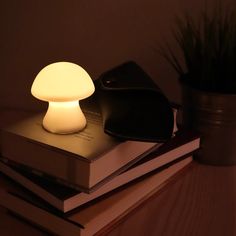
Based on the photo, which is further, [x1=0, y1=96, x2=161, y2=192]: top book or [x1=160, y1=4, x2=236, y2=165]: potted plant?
[x1=160, y1=4, x2=236, y2=165]: potted plant

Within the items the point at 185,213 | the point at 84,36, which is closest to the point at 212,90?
the point at 185,213

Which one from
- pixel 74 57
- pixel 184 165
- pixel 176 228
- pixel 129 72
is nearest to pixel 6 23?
pixel 74 57

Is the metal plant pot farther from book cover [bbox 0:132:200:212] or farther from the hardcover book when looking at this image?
the hardcover book

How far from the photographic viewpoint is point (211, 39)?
26.9 inches

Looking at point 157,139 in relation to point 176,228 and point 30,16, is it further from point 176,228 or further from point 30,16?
point 30,16

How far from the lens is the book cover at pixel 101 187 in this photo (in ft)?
1.67

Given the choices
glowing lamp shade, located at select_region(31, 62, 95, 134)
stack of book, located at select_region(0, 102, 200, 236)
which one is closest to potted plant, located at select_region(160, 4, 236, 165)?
stack of book, located at select_region(0, 102, 200, 236)

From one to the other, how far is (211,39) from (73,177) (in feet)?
1.13

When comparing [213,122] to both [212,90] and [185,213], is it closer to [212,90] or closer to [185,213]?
[212,90]

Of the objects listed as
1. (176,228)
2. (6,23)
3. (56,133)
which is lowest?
(176,228)

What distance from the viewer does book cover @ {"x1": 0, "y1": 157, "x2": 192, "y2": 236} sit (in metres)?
0.51

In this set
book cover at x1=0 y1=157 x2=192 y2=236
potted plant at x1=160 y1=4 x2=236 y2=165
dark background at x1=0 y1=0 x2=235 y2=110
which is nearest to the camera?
book cover at x1=0 y1=157 x2=192 y2=236

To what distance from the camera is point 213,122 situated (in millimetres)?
707

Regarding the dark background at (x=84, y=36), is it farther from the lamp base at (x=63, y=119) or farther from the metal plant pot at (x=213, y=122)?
the lamp base at (x=63, y=119)
